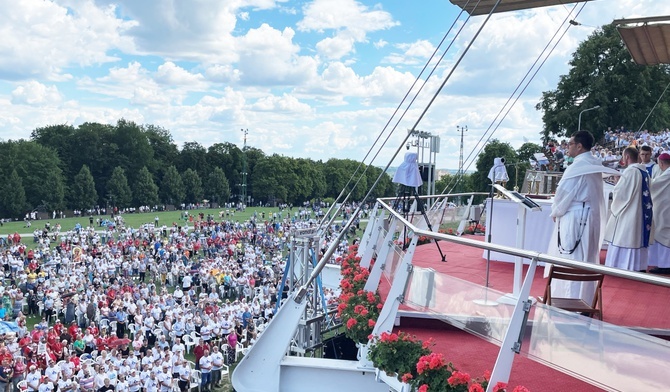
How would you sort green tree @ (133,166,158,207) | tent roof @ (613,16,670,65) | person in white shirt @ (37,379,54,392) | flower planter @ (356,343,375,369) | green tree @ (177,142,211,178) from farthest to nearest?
green tree @ (177,142,211,178), green tree @ (133,166,158,207), person in white shirt @ (37,379,54,392), tent roof @ (613,16,670,65), flower planter @ (356,343,375,369)

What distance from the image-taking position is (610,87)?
38.6 meters

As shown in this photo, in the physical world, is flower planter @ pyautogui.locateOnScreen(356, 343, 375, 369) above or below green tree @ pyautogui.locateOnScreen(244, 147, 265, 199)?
below

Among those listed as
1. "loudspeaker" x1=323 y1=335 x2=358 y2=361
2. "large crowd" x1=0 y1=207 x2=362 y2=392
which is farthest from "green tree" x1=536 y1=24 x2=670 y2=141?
"loudspeaker" x1=323 y1=335 x2=358 y2=361

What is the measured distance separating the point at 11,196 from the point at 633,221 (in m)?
74.1

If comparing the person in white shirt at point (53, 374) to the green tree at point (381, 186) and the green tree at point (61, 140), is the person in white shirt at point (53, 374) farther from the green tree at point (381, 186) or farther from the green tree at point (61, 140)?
the green tree at point (381, 186)

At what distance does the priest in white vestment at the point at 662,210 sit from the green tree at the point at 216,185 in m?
90.8

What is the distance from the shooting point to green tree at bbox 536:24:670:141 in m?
37.7

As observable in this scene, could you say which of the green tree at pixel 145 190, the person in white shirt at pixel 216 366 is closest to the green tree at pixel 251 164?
the green tree at pixel 145 190

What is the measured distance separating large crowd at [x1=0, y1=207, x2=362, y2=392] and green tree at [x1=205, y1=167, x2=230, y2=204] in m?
54.9

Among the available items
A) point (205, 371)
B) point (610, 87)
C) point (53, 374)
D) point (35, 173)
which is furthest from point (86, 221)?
point (53, 374)

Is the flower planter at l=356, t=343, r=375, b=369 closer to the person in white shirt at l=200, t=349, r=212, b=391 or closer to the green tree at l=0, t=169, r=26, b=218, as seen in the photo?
the person in white shirt at l=200, t=349, r=212, b=391

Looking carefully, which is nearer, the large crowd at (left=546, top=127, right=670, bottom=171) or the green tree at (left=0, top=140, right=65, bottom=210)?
the large crowd at (left=546, top=127, right=670, bottom=171)

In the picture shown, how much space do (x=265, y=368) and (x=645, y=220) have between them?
478 centimetres

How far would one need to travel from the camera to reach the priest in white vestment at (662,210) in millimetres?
7324
